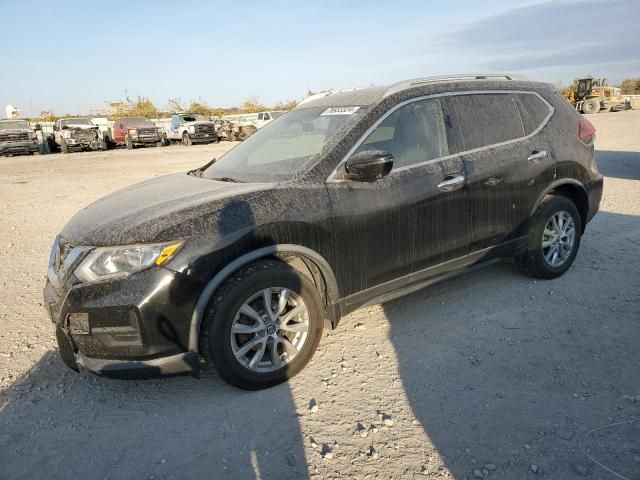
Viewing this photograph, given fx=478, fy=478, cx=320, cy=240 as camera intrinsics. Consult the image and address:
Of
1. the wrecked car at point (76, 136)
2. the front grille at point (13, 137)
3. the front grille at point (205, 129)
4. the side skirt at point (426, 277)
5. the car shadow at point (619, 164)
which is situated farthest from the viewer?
the front grille at point (205, 129)

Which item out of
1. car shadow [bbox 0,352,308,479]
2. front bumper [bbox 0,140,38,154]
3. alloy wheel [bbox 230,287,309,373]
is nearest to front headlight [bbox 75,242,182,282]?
alloy wheel [bbox 230,287,309,373]

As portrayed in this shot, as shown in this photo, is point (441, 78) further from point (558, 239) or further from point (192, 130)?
point (192, 130)

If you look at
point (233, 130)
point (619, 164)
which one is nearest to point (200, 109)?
point (233, 130)

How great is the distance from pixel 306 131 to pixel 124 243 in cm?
173

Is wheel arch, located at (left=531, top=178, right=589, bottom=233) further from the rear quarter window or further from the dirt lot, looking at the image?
the dirt lot

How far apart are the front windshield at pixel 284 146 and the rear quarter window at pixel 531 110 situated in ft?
5.47

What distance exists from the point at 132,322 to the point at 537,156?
11.5 feet

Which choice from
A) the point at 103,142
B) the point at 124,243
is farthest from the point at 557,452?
the point at 103,142

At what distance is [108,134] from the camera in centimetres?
2844

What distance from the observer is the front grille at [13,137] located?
76.4 feet

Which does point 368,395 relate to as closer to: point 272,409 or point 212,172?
point 272,409

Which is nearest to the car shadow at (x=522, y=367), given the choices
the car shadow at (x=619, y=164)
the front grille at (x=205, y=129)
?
the car shadow at (x=619, y=164)

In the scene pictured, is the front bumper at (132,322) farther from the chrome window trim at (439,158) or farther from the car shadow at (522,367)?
the car shadow at (522,367)

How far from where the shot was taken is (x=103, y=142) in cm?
2734
